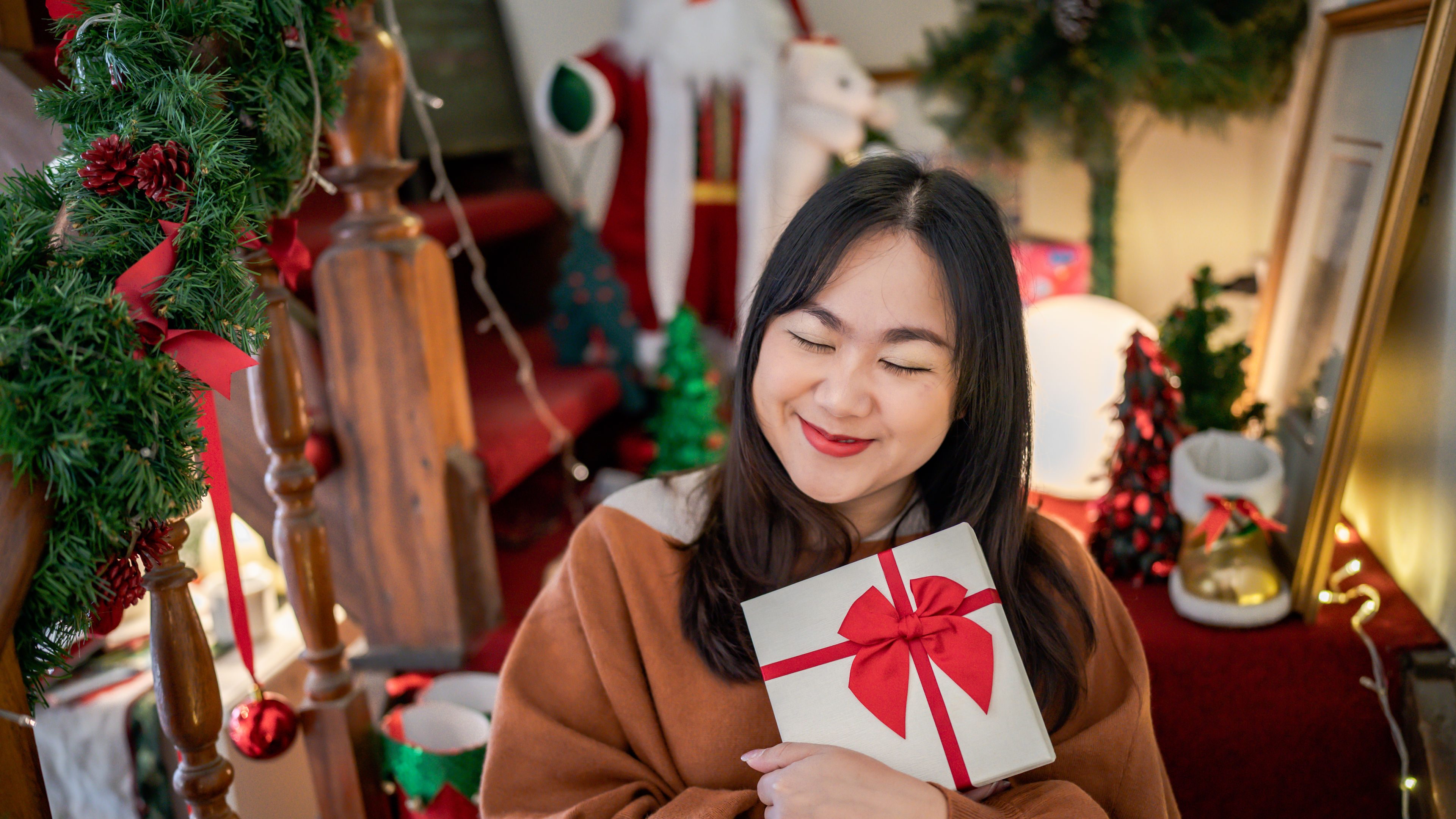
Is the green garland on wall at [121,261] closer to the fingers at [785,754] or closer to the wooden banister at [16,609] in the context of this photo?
the wooden banister at [16,609]

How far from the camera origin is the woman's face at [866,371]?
31.9 inches

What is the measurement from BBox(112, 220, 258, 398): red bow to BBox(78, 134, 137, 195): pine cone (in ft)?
0.13

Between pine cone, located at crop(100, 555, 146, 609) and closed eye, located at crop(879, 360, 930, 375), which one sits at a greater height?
closed eye, located at crop(879, 360, 930, 375)

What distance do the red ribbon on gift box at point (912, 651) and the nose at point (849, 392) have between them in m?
0.13

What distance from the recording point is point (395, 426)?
1.37 metres

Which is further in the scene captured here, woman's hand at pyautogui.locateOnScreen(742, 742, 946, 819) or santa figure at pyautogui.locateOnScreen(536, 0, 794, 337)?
santa figure at pyautogui.locateOnScreen(536, 0, 794, 337)

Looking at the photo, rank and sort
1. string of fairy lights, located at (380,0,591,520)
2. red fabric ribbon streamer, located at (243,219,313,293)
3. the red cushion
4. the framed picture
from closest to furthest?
red fabric ribbon streamer, located at (243,219,313,293) < the framed picture < string of fairy lights, located at (380,0,591,520) < the red cushion

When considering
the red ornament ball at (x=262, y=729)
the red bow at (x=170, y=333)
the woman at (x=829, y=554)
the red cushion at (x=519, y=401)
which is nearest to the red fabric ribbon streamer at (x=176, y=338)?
the red bow at (x=170, y=333)

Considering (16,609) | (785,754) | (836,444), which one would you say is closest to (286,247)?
(16,609)

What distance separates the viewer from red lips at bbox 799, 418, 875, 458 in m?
0.85

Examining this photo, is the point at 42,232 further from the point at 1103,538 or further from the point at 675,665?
the point at 1103,538

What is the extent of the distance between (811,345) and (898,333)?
0.27 feet

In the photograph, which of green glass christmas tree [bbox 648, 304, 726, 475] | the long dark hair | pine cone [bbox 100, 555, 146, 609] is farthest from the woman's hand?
green glass christmas tree [bbox 648, 304, 726, 475]

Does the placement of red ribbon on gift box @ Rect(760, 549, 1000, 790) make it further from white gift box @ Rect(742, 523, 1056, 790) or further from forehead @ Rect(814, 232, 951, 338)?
forehead @ Rect(814, 232, 951, 338)
